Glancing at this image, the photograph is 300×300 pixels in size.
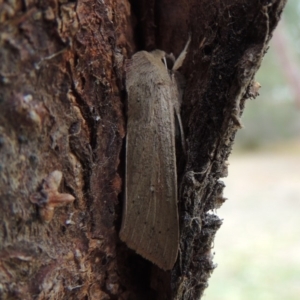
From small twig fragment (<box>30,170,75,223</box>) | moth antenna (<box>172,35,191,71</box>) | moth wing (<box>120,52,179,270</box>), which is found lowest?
small twig fragment (<box>30,170,75,223</box>)

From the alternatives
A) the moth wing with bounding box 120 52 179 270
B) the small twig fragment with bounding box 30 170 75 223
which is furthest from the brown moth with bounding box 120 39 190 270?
the small twig fragment with bounding box 30 170 75 223

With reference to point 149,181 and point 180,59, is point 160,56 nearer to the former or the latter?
point 180,59

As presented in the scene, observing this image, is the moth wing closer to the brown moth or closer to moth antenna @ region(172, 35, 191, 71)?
the brown moth

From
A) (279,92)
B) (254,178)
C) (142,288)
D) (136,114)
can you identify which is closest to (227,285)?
(142,288)

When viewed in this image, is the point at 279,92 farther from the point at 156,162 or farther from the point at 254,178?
the point at 156,162

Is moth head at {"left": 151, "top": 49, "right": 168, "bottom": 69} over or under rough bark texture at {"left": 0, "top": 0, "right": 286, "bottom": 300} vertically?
over

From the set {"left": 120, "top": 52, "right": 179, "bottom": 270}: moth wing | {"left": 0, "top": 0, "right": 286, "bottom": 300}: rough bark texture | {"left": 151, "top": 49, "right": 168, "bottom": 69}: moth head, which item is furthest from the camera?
{"left": 151, "top": 49, "right": 168, "bottom": 69}: moth head
